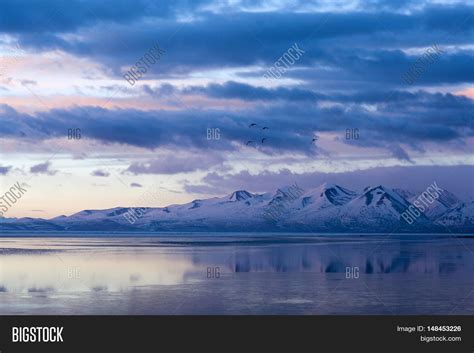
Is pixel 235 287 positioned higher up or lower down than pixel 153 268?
lower down

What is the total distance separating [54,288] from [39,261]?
16.7 meters

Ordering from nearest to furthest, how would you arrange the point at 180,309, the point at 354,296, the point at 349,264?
the point at 180,309 < the point at 354,296 < the point at 349,264

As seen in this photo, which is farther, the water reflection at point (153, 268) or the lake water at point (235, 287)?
the water reflection at point (153, 268)

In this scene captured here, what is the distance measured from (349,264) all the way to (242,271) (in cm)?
948

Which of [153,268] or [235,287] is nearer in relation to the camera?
[235,287]

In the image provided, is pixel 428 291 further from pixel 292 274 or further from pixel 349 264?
pixel 349 264

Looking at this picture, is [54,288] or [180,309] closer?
[180,309]

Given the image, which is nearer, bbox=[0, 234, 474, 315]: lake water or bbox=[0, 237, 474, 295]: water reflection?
bbox=[0, 234, 474, 315]: lake water
